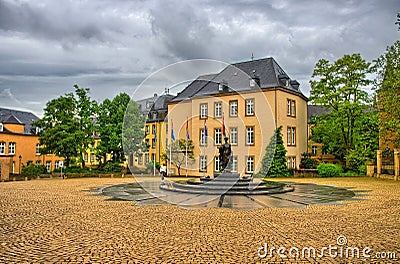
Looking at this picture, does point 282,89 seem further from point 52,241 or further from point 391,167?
point 52,241

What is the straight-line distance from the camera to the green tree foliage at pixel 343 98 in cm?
3594

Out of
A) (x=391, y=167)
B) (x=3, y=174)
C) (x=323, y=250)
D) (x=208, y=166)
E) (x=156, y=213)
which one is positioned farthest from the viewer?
(x=208, y=166)

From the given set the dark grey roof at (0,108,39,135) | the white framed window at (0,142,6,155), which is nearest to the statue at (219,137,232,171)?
the white framed window at (0,142,6,155)

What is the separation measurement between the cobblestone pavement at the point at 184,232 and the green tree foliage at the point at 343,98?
23.5 meters

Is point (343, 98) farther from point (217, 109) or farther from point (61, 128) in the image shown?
point (61, 128)

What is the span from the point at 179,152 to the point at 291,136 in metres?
11.7

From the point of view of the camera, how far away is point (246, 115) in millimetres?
37438

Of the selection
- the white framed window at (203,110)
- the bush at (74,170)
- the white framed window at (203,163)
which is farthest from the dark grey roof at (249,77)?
the bush at (74,170)

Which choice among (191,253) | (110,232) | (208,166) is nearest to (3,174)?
(208,166)

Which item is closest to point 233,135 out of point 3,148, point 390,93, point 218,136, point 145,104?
point 218,136

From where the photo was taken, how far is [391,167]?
1150 inches

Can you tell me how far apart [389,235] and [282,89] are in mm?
28214

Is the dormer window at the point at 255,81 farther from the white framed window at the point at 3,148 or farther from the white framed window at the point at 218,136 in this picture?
the white framed window at the point at 3,148

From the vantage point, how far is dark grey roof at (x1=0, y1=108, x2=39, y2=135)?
159ft
